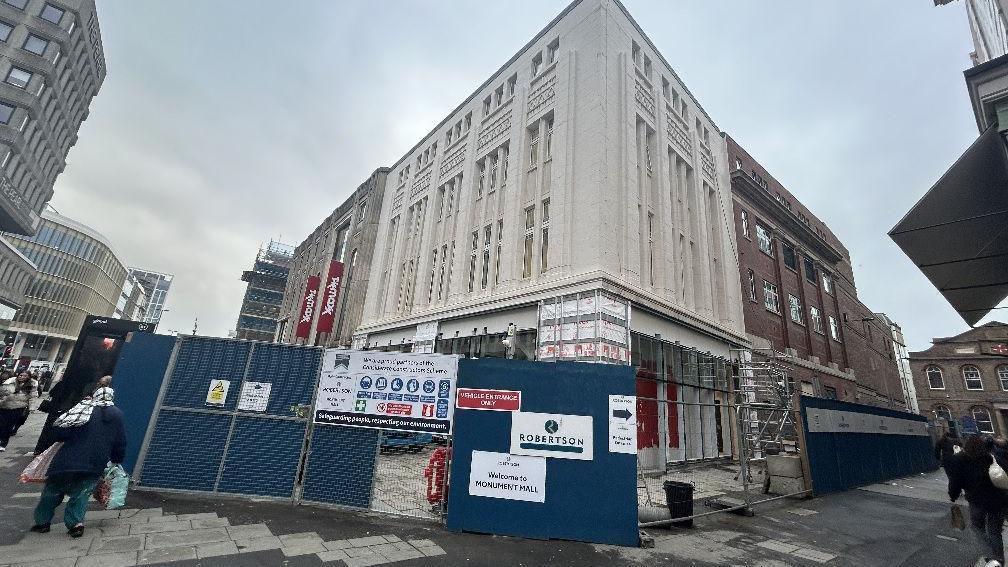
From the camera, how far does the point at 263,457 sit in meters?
7.38

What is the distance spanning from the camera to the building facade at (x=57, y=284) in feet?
191

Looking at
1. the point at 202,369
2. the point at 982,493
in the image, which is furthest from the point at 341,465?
the point at 982,493

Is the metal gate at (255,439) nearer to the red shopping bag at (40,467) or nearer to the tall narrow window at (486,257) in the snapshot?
the red shopping bag at (40,467)

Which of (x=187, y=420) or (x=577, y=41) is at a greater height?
(x=577, y=41)

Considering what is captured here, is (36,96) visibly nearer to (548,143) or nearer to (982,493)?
(548,143)

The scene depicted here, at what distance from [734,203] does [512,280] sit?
1722 centimetres

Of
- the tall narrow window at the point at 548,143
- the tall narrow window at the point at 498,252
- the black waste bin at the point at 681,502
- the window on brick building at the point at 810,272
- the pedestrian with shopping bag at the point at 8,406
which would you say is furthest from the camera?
the window on brick building at the point at 810,272

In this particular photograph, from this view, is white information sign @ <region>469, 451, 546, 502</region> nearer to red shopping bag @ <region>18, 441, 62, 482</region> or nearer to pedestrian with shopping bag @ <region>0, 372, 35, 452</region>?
red shopping bag @ <region>18, 441, 62, 482</region>

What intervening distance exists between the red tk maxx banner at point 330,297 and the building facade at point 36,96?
33.9 metres

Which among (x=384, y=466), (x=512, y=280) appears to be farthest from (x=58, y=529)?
(x=512, y=280)

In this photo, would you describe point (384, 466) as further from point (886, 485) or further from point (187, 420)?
point (886, 485)

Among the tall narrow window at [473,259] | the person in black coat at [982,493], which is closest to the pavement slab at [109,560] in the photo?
the person in black coat at [982,493]

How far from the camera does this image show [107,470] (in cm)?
577

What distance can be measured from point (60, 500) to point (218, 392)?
2.62m
